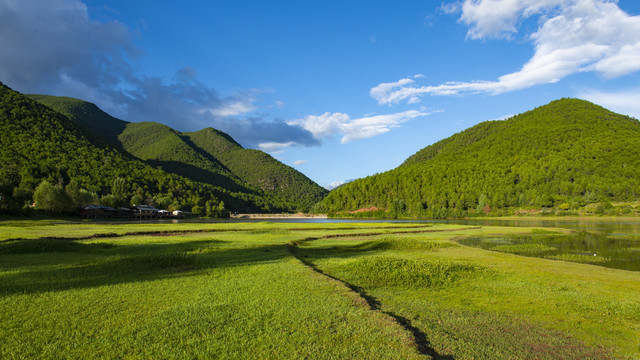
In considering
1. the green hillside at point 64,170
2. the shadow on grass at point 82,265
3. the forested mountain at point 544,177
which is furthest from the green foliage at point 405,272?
the forested mountain at point 544,177

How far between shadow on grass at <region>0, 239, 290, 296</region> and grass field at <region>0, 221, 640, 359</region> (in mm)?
101

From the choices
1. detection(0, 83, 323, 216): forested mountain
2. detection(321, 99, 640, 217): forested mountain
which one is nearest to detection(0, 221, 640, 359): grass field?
detection(0, 83, 323, 216): forested mountain

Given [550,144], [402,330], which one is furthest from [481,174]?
[402,330]

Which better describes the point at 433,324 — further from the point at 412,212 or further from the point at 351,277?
the point at 412,212

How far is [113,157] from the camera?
14888 cm

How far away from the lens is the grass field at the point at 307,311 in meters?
6.69

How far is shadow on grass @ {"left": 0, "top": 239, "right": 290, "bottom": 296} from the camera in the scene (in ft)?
38.3

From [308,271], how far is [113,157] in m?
163

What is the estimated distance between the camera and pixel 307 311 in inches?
349

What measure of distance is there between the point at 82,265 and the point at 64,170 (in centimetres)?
12610

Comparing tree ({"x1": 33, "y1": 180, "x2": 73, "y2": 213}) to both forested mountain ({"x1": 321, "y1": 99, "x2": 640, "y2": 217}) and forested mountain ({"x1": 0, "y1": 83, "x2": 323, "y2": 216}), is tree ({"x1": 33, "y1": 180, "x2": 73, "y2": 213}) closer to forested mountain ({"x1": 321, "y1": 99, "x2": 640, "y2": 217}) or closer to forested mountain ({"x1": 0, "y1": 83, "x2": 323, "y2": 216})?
forested mountain ({"x1": 0, "y1": 83, "x2": 323, "y2": 216})

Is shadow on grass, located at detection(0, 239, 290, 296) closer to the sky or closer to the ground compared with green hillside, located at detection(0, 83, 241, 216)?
closer to the ground

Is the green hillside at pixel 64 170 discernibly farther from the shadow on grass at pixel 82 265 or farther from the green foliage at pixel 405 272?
the green foliage at pixel 405 272

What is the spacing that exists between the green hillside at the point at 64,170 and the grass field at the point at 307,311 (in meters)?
76.5
